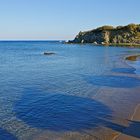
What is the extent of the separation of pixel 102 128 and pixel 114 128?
0.57 metres

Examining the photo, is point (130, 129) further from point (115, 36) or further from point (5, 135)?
point (115, 36)

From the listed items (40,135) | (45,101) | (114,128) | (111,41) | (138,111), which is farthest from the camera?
(111,41)

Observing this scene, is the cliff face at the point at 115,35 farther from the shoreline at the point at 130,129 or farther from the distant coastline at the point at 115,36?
the shoreline at the point at 130,129

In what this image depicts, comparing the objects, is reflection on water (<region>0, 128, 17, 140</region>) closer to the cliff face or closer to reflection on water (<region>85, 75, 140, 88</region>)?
reflection on water (<region>85, 75, 140, 88</region>)

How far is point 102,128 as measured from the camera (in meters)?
14.1

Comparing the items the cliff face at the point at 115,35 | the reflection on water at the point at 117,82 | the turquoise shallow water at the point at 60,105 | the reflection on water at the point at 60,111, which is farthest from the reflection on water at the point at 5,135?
the cliff face at the point at 115,35

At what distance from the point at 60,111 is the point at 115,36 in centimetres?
13770

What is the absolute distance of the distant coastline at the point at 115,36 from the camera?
14512 centimetres

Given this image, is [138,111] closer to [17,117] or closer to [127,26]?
[17,117]

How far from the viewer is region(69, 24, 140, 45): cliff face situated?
146m

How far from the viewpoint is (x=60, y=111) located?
17.2m

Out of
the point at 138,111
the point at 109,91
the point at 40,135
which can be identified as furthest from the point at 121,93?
the point at 40,135

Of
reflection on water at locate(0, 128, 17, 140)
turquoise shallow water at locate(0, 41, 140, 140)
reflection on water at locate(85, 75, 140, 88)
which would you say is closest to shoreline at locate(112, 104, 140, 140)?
turquoise shallow water at locate(0, 41, 140, 140)

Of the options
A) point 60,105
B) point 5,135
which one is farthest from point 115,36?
point 5,135
